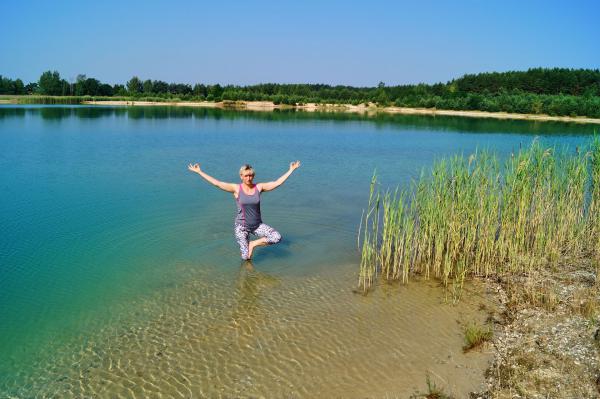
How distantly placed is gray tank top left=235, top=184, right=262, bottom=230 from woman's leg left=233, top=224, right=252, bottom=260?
97mm

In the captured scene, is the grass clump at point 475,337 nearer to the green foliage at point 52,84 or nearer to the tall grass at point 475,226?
the tall grass at point 475,226

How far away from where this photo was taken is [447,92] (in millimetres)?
101000

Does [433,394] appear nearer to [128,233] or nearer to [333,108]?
[128,233]

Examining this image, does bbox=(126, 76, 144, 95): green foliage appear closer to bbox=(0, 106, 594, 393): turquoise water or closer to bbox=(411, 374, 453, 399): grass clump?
bbox=(0, 106, 594, 393): turquoise water

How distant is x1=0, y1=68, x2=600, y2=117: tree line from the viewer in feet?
253

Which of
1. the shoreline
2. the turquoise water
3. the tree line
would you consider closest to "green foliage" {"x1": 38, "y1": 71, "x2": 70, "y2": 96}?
the tree line

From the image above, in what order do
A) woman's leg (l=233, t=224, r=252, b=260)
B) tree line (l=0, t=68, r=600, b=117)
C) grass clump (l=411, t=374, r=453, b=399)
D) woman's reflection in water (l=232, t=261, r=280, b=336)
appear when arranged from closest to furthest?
grass clump (l=411, t=374, r=453, b=399)
woman's reflection in water (l=232, t=261, r=280, b=336)
woman's leg (l=233, t=224, r=252, b=260)
tree line (l=0, t=68, r=600, b=117)

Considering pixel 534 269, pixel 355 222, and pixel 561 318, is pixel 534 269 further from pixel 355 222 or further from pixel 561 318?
pixel 355 222

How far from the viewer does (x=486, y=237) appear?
8750 millimetres

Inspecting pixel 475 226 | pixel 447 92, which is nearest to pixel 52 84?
pixel 447 92

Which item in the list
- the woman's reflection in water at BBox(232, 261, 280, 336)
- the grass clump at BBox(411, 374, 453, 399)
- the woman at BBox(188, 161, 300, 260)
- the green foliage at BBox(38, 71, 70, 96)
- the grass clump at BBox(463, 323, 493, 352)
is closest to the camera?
the grass clump at BBox(411, 374, 453, 399)

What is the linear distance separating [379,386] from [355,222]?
7.34m

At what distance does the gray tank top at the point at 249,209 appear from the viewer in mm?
8680

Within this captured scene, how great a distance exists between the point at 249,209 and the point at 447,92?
100632 millimetres
